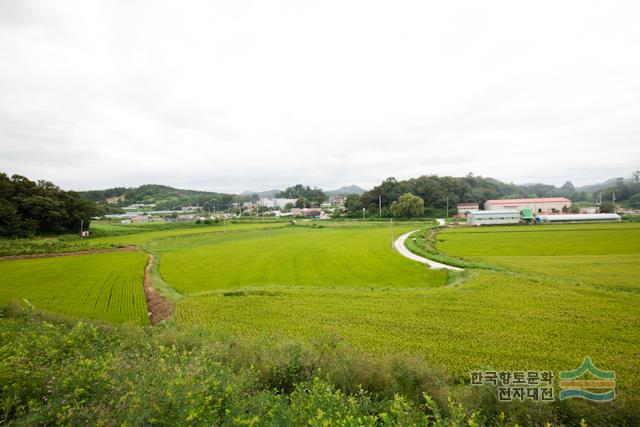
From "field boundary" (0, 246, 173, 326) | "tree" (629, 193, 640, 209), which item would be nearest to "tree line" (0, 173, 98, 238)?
"field boundary" (0, 246, 173, 326)

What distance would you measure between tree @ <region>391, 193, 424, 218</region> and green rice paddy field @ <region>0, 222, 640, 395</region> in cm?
5138

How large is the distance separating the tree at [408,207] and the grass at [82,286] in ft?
225

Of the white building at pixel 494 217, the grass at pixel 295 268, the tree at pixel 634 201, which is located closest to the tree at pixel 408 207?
the white building at pixel 494 217

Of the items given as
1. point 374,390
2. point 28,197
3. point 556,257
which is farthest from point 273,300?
point 28,197

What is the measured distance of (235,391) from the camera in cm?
500

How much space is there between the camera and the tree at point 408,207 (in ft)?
268

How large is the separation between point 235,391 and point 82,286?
2303cm

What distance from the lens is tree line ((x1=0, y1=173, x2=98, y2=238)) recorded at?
4312cm

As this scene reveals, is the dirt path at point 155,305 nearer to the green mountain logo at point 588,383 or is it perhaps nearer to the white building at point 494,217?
the green mountain logo at point 588,383

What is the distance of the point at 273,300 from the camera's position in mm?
15859

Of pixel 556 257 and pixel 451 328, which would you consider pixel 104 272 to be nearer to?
pixel 451 328

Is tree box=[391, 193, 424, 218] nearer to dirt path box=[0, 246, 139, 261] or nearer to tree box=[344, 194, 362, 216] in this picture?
tree box=[344, 194, 362, 216]

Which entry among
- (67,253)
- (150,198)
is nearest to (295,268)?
(67,253)

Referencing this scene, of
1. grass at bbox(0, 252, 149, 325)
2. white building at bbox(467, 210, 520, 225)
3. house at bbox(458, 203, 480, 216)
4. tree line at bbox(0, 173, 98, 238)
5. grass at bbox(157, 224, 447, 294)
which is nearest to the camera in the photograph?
grass at bbox(0, 252, 149, 325)
